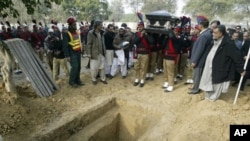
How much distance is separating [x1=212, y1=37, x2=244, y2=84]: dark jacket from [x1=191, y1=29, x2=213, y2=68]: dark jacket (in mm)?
534

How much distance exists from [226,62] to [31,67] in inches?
200

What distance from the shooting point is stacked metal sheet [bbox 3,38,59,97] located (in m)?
6.75

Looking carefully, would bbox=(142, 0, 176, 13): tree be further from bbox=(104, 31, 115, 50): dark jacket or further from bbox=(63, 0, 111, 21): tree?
bbox=(104, 31, 115, 50): dark jacket

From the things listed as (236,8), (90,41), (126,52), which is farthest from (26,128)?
(236,8)

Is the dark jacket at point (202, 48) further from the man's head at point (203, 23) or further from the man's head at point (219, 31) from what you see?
the man's head at point (219, 31)

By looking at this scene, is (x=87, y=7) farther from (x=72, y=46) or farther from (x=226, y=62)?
(x=226, y=62)

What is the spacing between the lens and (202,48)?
6.45m

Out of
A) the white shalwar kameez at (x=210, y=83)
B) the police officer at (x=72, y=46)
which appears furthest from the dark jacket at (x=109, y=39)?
the white shalwar kameez at (x=210, y=83)

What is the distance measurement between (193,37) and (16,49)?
520 cm

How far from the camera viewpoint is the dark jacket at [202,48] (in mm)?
6420

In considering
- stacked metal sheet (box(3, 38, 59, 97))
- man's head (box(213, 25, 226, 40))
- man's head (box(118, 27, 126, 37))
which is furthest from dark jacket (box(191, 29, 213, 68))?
stacked metal sheet (box(3, 38, 59, 97))

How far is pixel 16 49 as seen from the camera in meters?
6.75

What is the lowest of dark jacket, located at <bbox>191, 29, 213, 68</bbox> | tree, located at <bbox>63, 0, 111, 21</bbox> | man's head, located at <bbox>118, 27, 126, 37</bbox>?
dark jacket, located at <bbox>191, 29, 213, 68</bbox>

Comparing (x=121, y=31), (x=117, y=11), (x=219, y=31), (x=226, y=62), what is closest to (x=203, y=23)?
(x=219, y=31)
